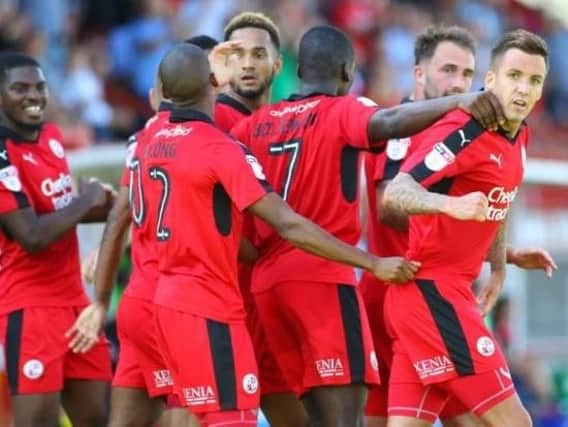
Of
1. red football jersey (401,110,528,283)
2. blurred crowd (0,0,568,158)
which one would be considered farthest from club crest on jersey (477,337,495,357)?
blurred crowd (0,0,568,158)

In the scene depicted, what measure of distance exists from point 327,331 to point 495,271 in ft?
4.16

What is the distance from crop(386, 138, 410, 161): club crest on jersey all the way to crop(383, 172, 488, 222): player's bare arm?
120cm

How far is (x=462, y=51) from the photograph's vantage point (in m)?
11.0

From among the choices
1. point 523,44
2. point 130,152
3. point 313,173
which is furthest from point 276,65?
point 523,44

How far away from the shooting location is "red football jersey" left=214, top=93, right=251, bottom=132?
10711 mm

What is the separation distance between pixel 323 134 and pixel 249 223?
80 centimetres

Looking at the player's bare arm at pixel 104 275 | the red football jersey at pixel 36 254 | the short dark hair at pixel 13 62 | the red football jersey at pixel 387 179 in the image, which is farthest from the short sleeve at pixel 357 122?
the short dark hair at pixel 13 62

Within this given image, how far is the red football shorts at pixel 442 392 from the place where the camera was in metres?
9.52

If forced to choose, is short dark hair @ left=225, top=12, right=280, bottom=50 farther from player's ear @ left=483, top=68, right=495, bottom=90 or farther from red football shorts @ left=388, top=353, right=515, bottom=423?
red football shorts @ left=388, top=353, right=515, bottom=423

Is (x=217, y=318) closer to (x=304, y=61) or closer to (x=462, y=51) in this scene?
(x=304, y=61)

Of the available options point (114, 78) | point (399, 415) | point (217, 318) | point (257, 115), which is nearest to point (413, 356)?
point (399, 415)

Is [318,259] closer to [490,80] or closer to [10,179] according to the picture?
[490,80]

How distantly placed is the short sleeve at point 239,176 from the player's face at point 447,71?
1.89 meters

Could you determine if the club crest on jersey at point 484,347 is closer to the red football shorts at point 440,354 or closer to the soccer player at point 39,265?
the red football shorts at point 440,354
